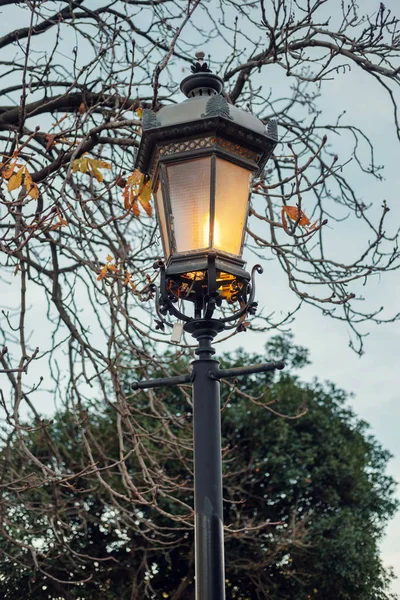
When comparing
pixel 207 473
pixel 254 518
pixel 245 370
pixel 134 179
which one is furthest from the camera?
pixel 254 518

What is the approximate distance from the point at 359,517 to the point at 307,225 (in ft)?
28.5

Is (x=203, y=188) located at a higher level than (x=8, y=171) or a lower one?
lower

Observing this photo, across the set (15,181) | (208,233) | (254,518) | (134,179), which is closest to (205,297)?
(208,233)

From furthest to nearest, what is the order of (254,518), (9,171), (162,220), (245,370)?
1. (254,518)
2. (9,171)
3. (162,220)
4. (245,370)

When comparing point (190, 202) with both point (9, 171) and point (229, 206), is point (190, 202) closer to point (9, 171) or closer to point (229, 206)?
point (229, 206)

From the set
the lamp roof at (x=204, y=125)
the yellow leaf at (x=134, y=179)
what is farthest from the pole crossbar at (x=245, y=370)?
the yellow leaf at (x=134, y=179)

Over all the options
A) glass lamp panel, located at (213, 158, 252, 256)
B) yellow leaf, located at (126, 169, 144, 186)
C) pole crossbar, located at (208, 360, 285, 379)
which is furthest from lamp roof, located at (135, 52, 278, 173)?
yellow leaf, located at (126, 169, 144, 186)

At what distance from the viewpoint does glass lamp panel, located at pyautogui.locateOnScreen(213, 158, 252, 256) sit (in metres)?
2.53

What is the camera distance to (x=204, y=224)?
252 centimetres

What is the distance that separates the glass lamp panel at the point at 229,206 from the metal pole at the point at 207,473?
0.87ft

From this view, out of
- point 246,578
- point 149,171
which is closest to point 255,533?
point 246,578

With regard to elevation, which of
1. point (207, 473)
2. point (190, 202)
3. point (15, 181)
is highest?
point (15, 181)

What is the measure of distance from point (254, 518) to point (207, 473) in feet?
30.2

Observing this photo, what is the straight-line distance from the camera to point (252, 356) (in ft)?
41.5
